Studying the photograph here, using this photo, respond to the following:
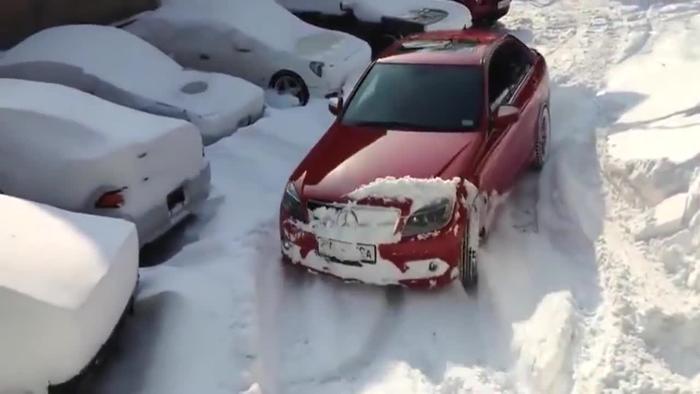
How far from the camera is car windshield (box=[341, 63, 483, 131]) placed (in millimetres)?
7688

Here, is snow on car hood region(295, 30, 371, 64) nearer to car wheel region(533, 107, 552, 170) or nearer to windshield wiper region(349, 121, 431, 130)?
car wheel region(533, 107, 552, 170)

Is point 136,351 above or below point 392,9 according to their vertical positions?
above

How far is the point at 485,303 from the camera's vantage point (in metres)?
6.66

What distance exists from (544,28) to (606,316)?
9.81 metres

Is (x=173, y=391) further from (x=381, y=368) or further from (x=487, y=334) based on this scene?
(x=487, y=334)

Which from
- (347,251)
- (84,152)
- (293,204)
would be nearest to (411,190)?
(347,251)

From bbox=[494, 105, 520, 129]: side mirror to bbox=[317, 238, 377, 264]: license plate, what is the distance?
1.77 meters

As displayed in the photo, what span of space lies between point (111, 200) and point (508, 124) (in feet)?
10.7

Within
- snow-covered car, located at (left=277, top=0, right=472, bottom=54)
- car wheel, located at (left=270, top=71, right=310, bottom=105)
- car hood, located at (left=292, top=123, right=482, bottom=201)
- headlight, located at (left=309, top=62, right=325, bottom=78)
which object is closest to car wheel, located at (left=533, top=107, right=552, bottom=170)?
car hood, located at (left=292, top=123, right=482, bottom=201)

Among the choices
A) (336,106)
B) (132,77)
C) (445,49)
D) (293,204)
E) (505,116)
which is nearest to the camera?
(293,204)

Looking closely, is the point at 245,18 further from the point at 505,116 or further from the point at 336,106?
the point at 505,116

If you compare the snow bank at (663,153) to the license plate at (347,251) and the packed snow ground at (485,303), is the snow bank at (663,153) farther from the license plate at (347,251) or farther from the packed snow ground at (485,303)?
the license plate at (347,251)

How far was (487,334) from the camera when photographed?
6.27 meters

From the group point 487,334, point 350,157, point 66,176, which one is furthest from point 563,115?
point 66,176
